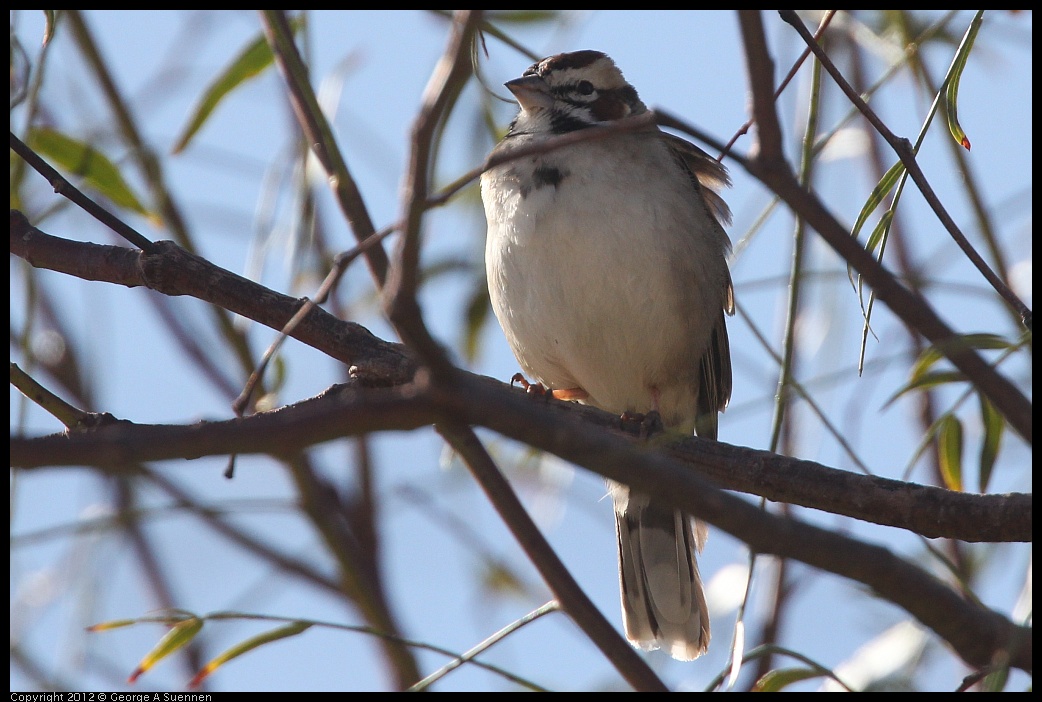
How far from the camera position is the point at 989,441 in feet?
8.53

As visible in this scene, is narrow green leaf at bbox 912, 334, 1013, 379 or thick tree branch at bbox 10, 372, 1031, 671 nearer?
thick tree branch at bbox 10, 372, 1031, 671

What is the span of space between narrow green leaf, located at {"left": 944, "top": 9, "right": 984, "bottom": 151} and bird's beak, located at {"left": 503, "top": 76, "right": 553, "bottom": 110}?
228cm

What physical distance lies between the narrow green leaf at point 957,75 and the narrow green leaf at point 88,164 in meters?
2.50

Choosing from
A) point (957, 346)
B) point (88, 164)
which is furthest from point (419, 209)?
point (88, 164)

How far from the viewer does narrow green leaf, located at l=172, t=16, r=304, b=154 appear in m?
3.58

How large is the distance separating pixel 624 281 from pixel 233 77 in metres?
1.46

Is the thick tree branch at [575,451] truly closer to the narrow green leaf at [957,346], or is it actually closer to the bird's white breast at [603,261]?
the narrow green leaf at [957,346]

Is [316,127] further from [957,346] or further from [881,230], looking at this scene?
[957,346]

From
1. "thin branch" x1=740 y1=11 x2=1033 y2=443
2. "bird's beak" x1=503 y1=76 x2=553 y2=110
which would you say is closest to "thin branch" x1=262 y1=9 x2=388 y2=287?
"bird's beak" x1=503 y1=76 x2=553 y2=110

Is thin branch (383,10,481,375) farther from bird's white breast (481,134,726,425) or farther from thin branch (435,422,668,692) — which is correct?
bird's white breast (481,134,726,425)

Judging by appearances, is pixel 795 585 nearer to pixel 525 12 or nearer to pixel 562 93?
pixel 562 93

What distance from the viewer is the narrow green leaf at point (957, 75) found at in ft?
6.81

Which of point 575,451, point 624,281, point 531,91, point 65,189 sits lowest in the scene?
point 575,451
